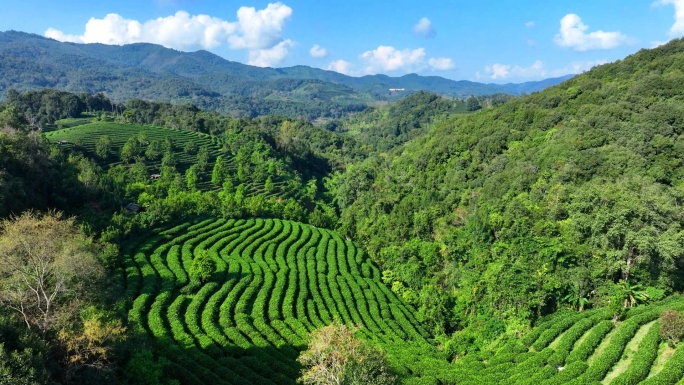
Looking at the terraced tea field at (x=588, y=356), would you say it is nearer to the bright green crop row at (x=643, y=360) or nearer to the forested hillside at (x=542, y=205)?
the bright green crop row at (x=643, y=360)

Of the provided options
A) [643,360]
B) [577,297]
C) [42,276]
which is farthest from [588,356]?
[42,276]

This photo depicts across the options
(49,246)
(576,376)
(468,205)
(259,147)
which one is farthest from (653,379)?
(259,147)

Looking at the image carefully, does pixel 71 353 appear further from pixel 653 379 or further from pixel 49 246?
pixel 653 379

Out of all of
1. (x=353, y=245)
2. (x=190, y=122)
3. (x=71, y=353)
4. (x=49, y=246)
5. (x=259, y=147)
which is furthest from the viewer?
(x=190, y=122)

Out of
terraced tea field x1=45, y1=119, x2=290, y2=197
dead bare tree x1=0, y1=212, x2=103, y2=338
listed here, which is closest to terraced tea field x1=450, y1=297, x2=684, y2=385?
dead bare tree x1=0, y1=212, x2=103, y2=338

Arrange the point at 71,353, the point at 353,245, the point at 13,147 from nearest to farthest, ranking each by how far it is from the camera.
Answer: the point at 71,353 → the point at 13,147 → the point at 353,245

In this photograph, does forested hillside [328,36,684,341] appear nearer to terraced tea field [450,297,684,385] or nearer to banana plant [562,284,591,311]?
banana plant [562,284,591,311]

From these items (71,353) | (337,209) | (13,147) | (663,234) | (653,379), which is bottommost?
(337,209)

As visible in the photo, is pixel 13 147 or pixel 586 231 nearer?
pixel 586 231
